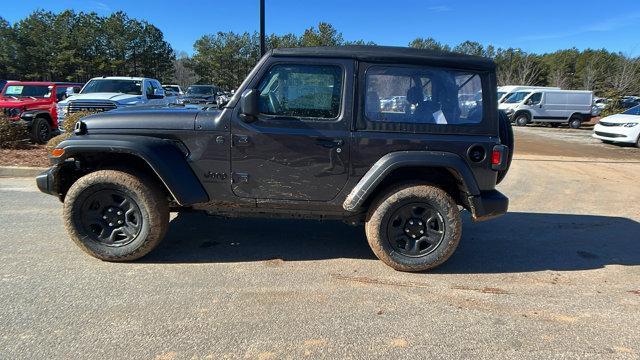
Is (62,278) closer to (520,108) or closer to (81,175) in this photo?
(81,175)

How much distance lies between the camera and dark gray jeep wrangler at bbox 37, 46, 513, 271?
390 cm

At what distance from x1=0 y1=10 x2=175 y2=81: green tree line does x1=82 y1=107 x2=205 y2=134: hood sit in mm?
52385

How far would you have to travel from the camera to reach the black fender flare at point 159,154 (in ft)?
12.5

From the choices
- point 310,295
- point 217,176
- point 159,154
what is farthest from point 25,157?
point 310,295

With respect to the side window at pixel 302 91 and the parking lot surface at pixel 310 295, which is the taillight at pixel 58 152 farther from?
the side window at pixel 302 91

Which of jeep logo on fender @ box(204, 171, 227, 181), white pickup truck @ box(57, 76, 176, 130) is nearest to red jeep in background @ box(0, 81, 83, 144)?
white pickup truck @ box(57, 76, 176, 130)

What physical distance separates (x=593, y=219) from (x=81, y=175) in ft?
20.5

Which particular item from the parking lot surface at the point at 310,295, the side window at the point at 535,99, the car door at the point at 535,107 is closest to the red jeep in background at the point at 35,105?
the parking lot surface at the point at 310,295

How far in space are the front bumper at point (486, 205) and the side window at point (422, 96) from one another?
68 centimetres

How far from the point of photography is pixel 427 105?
399 centimetres

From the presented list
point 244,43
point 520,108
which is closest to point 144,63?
point 244,43

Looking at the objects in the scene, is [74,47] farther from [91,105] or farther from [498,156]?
[498,156]

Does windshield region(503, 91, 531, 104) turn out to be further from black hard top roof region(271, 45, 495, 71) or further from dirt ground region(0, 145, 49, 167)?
black hard top roof region(271, 45, 495, 71)

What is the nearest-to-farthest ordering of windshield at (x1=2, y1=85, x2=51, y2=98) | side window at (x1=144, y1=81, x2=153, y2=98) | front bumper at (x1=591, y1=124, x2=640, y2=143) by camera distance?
side window at (x1=144, y1=81, x2=153, y2=98) → windshield at (x1=2, y1=85, x2=51, y2=98) → front bumper at (x1=591, y1=124, x2=640, y2=143)
